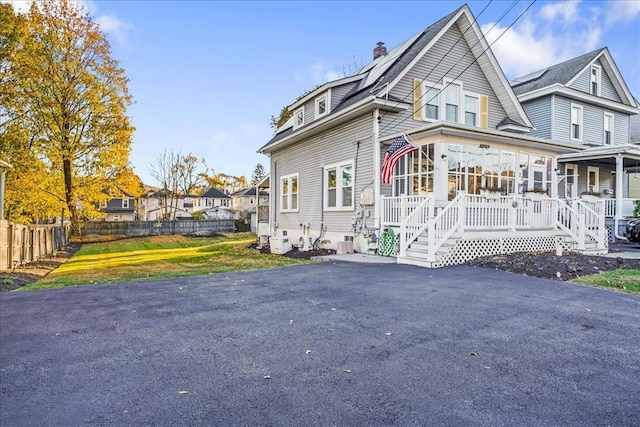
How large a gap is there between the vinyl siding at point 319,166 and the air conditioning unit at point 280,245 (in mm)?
1162

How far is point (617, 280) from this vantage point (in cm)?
729

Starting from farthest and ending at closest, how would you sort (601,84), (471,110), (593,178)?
(601,84) < (593,178) < (471,110)

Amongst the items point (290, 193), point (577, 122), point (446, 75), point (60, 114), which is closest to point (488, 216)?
point (446, 75)

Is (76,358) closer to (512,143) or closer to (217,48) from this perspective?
(512,143)

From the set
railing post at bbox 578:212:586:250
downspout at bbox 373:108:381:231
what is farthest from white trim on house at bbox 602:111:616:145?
downspout at bbox 373:108:381:231

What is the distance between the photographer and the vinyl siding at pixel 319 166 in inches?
498

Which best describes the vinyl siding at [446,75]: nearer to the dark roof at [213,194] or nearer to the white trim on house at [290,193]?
the white trim on house at [290,193]

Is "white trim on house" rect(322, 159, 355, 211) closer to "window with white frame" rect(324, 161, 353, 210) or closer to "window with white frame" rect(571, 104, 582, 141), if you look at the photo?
"window with white frame" rect(324, 161, 353, 210)

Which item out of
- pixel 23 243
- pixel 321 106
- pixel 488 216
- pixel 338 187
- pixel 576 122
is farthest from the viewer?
pixel 576 122

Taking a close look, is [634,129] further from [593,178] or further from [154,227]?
[154,227]

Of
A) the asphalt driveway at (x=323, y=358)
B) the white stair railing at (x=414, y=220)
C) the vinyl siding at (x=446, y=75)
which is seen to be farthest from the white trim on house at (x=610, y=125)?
the asphalt driveway at (x=323, y=358)

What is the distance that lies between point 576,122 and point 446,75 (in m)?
8.68

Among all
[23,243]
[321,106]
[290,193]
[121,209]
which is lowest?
[23,243]

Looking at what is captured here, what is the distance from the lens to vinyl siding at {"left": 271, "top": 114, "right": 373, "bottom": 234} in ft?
41.5
